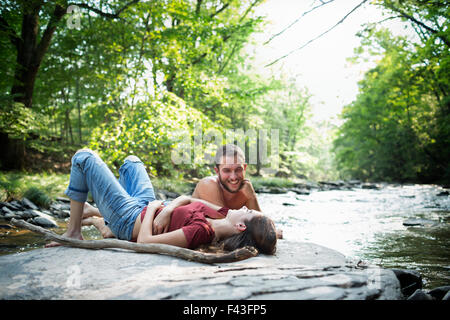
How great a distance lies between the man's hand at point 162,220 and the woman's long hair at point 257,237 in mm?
633

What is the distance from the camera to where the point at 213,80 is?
10.7 m

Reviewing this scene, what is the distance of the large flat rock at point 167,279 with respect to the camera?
5.65 feet

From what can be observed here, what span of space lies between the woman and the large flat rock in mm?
323

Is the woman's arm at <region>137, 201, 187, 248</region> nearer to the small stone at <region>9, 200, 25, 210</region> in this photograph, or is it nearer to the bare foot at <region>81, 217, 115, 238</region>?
the bare foot at <region>81, 217, 115, 238</region>

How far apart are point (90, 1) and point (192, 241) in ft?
30.6

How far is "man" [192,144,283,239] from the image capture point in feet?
11.6

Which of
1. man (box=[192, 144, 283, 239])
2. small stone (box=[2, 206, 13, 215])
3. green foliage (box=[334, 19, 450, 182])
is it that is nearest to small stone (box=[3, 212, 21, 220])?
small stone (box=[2, 206, 13, 215])

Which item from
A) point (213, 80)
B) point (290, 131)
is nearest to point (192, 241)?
point (213, 80)

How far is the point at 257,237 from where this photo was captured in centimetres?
298

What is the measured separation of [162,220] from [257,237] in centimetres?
97

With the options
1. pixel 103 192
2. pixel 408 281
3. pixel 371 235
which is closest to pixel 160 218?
pixel 103 192

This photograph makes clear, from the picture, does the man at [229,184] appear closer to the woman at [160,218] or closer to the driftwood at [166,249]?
the woman at [160,218]

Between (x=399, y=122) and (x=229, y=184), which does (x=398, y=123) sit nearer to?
(x=399, y=122)

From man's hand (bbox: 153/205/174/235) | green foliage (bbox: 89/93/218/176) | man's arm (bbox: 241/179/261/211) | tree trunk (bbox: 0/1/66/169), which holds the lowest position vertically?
man's hand (bbox: 153/205/174/235)
